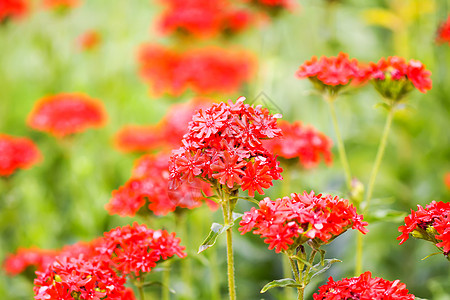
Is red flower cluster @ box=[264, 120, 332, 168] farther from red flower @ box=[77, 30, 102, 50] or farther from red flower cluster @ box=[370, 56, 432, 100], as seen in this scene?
red flower @ box=[77, 30, 102, 50]

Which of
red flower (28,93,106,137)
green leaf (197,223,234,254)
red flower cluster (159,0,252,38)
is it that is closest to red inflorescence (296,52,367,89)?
green leaf (197,223,234,254)

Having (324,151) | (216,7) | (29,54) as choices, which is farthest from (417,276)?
(29,54)

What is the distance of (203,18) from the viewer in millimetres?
2633

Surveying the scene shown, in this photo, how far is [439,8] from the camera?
2328 mm

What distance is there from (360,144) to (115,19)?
181cm

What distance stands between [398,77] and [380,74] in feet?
0.12

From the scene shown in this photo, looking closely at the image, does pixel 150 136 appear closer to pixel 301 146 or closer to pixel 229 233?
pixel 301 146

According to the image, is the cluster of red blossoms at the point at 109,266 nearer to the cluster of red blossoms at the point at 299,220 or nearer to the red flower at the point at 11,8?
the cluster of red blossoms at the point at 299,220

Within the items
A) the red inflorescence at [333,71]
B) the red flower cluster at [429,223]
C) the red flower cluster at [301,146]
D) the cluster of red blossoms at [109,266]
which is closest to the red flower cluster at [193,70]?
the red flower cluster at [301,146]

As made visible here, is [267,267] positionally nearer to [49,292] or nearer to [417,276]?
[417,276]

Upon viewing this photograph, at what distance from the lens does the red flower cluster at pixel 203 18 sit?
8.75 ft

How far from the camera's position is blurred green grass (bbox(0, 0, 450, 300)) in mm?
1959

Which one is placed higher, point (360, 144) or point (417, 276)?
point (360, 144)

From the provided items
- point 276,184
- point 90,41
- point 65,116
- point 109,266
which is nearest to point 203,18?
point 90,41
